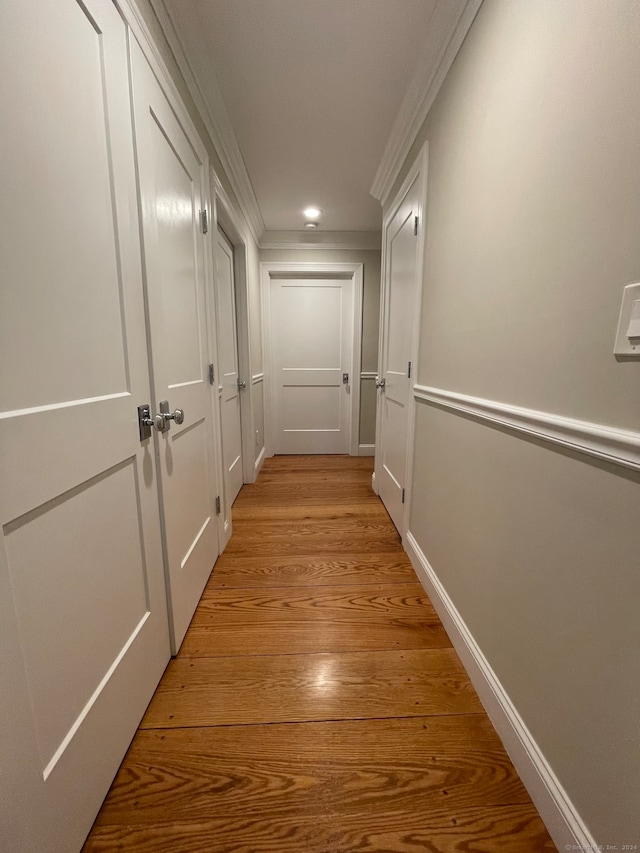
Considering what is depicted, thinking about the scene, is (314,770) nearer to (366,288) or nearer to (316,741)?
(316,741)

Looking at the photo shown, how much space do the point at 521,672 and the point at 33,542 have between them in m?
1.16

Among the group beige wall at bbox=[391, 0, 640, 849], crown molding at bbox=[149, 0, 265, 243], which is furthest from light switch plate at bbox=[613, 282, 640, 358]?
crown molding at bbox=[149, 0, 265, 243]

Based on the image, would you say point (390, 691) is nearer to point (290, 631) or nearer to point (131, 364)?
point (290, 631)

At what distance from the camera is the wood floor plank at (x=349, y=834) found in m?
0.72

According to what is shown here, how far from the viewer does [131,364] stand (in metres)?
0.88

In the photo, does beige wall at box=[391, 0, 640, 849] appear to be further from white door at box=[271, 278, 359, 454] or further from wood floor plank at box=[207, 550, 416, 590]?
white door at box=[271, 278, 359, 454]

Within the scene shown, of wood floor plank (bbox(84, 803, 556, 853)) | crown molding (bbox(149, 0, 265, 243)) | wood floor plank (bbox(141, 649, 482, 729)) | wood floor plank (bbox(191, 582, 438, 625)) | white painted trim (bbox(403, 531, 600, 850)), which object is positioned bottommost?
wood floor plank (bbox(84, 803, 556, 853))

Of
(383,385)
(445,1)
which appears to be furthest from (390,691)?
(445,1)

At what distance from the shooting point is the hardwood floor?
0.75 m

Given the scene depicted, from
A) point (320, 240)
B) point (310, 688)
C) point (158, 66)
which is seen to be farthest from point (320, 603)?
point (320, 240)

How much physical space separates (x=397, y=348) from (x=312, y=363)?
163 centimetres

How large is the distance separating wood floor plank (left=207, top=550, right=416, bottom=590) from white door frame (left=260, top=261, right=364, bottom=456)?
1.91 m

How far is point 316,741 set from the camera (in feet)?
3.01

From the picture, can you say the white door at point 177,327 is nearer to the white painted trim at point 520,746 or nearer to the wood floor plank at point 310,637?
the wood floor plank at point 310,637
